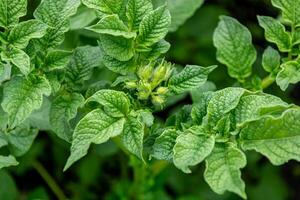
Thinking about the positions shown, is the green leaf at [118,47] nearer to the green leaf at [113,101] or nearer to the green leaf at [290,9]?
the green leaf at [113,101]

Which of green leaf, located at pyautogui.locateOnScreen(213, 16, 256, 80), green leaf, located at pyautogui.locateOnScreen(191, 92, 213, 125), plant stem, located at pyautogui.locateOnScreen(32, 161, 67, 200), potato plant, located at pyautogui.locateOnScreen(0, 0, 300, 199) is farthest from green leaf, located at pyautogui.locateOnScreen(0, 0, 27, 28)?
plant stem, located at pyautogui.locateOnScreen(32, 161, 67, 200)

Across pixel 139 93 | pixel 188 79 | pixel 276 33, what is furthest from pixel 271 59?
pixel 139 93

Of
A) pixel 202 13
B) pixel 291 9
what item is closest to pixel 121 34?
pixel 291 9

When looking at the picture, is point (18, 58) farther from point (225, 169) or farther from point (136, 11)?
point (225, 169)

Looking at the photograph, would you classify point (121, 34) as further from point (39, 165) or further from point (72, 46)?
point (39, 165)

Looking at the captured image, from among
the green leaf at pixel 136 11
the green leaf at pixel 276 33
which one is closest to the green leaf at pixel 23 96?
the green leaf at pixel 136 11

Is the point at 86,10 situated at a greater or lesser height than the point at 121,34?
lesser

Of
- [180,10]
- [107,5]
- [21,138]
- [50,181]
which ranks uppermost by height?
[107,5]
